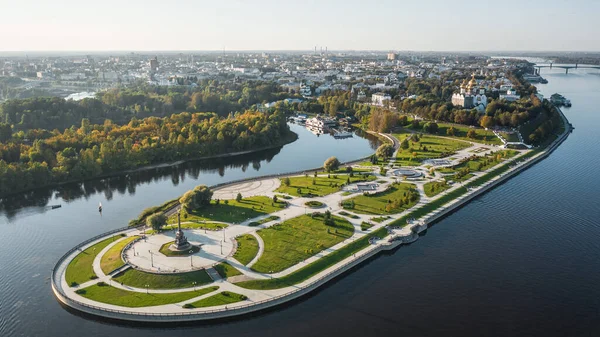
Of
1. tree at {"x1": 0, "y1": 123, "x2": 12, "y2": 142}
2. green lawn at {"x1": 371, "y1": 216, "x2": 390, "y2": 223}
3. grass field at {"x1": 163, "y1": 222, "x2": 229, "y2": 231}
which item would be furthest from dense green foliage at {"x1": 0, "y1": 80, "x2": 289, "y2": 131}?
→ green lawn at {"x1": 371, "y1": 216, "x2": 390, "y2": 223}

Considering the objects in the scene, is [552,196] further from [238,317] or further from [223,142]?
[223,142]

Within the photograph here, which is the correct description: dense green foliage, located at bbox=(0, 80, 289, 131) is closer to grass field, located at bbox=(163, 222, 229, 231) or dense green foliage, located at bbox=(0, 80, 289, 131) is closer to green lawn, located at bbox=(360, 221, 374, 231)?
grass field, located at bbox=(163, 222, 229, 231)

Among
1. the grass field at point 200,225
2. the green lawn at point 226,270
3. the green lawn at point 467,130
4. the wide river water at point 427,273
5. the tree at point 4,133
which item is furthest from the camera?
the green lawn at point 467,130

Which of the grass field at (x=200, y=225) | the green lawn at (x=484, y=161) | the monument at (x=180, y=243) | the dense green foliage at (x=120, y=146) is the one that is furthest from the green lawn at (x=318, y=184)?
the dense green foliage at (x=120, y=146)

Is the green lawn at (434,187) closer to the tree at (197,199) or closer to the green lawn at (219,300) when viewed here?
the tree at (197,199)

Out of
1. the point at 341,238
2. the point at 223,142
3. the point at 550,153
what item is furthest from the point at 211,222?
the point at 550,153

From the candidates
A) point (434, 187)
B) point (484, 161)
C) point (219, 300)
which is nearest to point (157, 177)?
point (219, 300)
